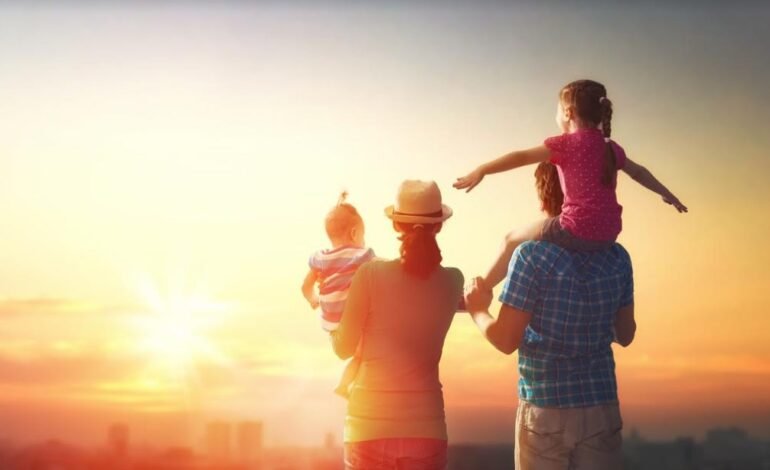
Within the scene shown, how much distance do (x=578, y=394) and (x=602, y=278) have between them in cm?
64

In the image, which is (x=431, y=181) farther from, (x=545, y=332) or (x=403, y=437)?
(x=403, y=437)

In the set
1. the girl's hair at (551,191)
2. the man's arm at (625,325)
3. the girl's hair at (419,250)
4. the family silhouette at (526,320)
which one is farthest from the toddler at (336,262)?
the man's arm at (625,325)

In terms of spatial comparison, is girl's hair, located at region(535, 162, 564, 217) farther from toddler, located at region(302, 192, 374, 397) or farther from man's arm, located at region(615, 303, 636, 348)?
toddler, located at region(302, 192, 374, 397)

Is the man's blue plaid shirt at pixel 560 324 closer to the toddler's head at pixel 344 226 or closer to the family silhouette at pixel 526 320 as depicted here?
the family silhouette at pixel 526 320

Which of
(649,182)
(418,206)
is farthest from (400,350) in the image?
(649,182)

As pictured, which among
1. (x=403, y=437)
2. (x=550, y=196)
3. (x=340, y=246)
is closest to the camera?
(x=403, y=437)

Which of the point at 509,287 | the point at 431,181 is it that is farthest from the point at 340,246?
the point at 509,287

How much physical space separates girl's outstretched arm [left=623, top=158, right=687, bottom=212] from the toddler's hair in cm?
210

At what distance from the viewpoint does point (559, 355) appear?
5191mm

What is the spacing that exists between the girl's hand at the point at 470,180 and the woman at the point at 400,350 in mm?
255

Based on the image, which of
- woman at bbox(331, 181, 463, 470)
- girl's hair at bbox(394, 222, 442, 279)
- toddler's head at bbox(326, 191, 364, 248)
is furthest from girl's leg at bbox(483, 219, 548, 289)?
toddler's head at bbox(326, 191, 364, 248)

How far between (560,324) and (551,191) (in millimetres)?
771

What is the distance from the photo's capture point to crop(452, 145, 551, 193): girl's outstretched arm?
5.20m

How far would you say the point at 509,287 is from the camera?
5.13 meters
